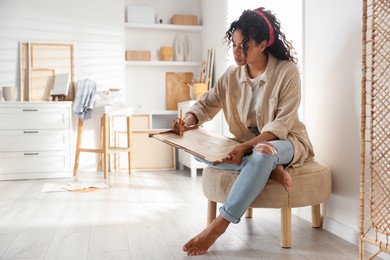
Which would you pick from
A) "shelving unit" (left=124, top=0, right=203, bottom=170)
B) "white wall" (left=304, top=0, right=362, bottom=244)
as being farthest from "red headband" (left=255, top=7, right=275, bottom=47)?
"shelving unit" (left=124, top=0, right=203, bottom=170)

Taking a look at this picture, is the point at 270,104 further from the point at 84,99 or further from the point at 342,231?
the point at 84,99

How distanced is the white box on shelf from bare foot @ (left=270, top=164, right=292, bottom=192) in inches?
137

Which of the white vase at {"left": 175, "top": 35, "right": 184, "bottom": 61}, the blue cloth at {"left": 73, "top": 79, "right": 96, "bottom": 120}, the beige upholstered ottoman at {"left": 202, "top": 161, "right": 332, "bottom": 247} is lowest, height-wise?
the beige upholstered ottoman at {"left": 202, "top": 161, "right": 332, "bottom": 247}

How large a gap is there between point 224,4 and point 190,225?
2583 mm

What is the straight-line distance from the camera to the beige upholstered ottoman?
1.89m

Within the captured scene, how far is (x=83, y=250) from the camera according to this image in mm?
1906

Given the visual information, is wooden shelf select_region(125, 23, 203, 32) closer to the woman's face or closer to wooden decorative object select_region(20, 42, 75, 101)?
wooden decorative object select_region(20, 42, 75, 101)

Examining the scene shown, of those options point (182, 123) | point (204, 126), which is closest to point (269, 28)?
point (182, 123)

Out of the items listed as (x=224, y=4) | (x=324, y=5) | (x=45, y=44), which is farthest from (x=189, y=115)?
(x=45, y=44)

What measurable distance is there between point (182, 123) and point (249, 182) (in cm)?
58

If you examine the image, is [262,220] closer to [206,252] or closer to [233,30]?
[206,252]

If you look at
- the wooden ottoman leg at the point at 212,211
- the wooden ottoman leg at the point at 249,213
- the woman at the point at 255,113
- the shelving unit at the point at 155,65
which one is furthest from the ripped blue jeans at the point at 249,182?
the shelving unit at the point at 155,65

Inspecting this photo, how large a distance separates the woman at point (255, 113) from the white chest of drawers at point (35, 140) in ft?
7.78

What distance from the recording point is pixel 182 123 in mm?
2195
